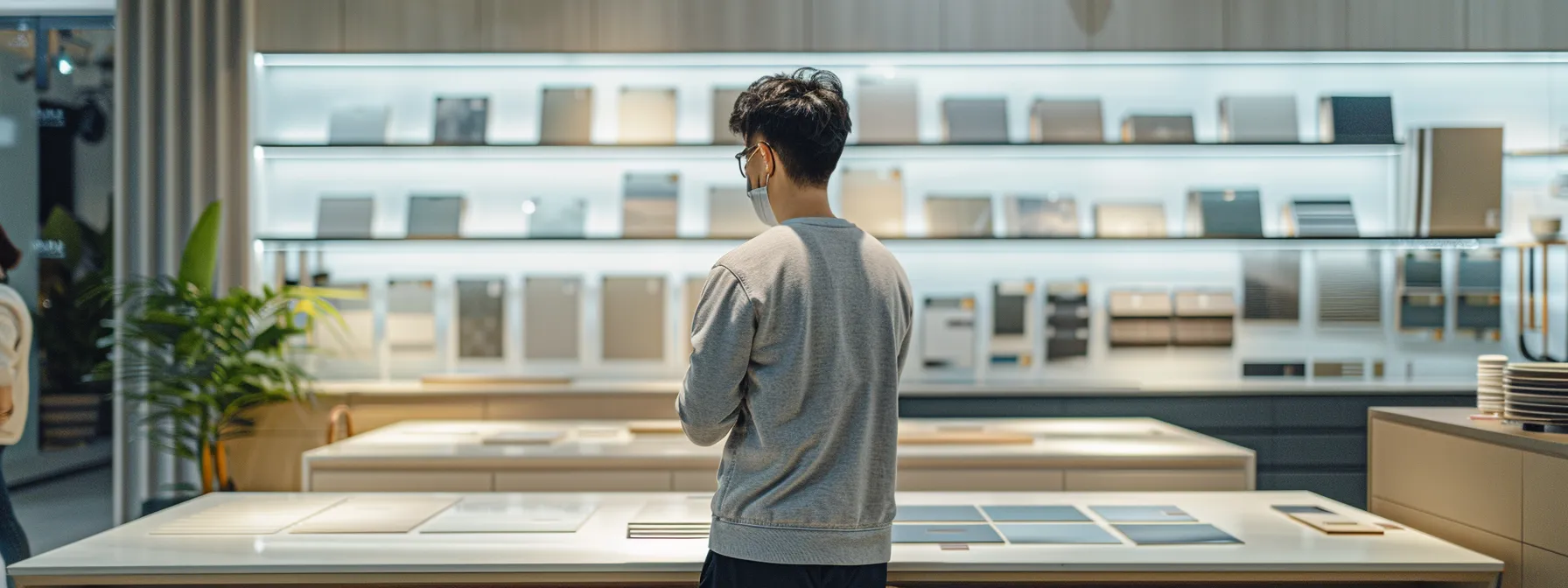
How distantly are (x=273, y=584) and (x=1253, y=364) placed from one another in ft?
12.6

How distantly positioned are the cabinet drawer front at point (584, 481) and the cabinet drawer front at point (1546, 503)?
6.02 ft

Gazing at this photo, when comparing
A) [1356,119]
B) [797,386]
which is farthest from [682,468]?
[1356,119]

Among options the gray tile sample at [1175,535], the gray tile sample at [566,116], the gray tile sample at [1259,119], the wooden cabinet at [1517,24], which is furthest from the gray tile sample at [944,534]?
the wooden cabinet at [1517,24]

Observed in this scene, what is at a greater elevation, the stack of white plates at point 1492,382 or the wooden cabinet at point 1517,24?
the wooden cabinet at point 1517,24

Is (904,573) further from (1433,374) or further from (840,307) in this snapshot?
(1433,374)

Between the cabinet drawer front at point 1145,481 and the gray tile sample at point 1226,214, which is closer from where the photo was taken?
the cabinet drawer front at point 1145,481

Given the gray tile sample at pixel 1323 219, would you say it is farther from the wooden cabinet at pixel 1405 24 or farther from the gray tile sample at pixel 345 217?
the gray tile sample at pixel 345 217

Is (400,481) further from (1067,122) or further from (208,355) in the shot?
(1067,122)

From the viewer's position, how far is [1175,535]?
1741 mm

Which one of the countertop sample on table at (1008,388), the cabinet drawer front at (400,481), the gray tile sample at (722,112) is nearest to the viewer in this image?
the cabinet drawer front at (400,481)

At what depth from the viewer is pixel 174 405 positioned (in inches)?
138

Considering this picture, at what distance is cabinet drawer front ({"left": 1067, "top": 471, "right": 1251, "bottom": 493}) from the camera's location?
262cm

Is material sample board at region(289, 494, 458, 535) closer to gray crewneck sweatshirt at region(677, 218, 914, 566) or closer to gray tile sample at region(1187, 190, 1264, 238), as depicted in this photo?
gray crewneck sweatshirt at region(677, 218, 914, 566)

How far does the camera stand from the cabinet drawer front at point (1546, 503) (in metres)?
1.60
